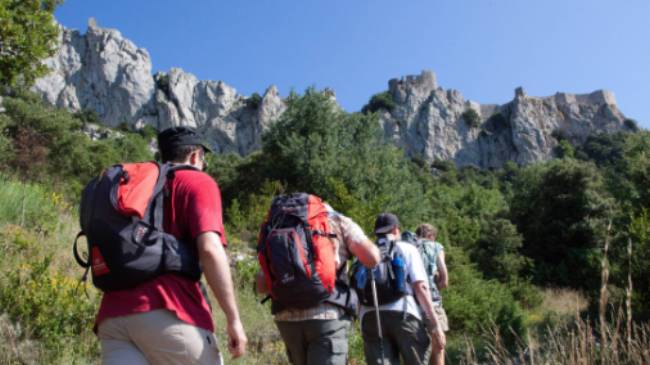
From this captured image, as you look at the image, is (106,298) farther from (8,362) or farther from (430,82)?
(430,82)

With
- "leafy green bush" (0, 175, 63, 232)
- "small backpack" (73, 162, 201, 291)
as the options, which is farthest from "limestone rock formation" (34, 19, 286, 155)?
"small backpack" (73, 162, 201, 291)

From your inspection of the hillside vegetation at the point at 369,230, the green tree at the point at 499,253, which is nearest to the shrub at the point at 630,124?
the hillside vegetation at the point at 369,230

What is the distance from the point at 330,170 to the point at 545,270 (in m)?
9.34

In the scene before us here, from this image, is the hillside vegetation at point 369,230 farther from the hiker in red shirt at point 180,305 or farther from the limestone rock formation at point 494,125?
the limestone rock formation at point 494,125

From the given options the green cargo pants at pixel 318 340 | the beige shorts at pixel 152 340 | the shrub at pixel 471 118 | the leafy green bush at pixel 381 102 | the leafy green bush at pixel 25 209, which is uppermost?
the leafy green bush at pixel 381 102

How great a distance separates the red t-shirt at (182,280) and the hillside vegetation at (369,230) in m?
1.02

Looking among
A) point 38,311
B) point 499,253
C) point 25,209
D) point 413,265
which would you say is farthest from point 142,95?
point 413,265

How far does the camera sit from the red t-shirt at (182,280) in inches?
69.3

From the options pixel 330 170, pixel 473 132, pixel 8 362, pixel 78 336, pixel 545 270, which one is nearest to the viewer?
pixel 8 362

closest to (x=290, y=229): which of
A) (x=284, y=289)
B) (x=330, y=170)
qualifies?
(x=284, y=289)

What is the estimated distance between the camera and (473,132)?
7856 centimetres

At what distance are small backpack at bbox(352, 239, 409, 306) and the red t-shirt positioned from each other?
1.62 meters

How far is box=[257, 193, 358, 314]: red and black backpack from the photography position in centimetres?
230

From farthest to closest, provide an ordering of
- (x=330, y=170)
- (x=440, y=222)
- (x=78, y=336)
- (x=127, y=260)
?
1. (x=440, y=222)
2. (x=330, y=170)
3. (x=78, y=336)
4. (x=127, y=260)
